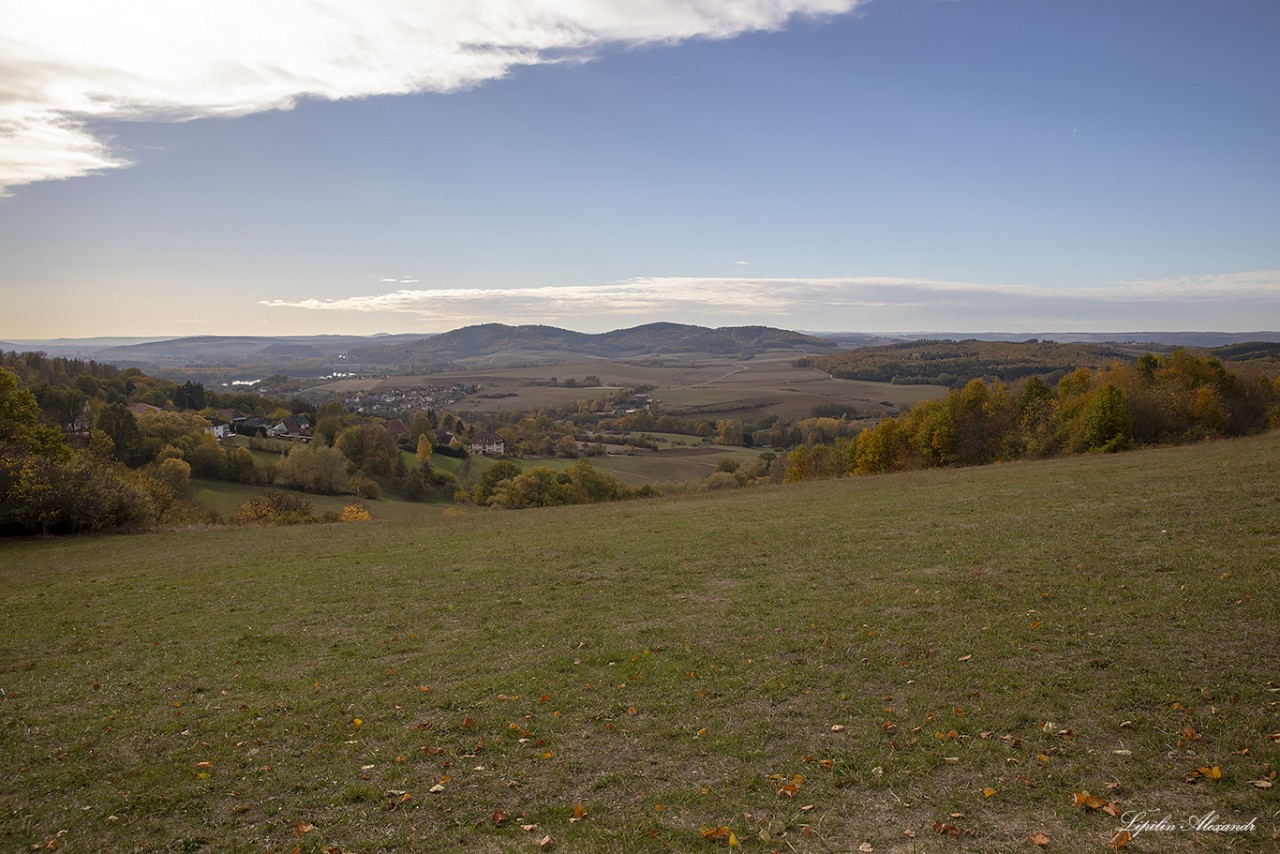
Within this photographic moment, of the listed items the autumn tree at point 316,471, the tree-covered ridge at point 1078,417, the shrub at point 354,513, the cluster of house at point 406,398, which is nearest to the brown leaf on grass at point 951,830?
the tree-covered ridge at point 1078,417

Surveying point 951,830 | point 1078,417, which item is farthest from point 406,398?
point 951,830

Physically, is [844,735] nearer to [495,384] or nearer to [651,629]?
[651,629]

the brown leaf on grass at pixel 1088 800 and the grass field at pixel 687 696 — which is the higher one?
the brown leaf on grass at pixel 1088 800

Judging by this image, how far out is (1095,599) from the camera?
12.8m

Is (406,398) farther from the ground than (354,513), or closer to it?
farther from the ground

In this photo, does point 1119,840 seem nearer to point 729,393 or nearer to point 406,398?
point 729,393

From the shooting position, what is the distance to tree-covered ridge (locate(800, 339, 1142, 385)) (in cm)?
10893

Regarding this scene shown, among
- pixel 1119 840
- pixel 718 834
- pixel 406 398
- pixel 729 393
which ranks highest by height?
pixel 1119 840

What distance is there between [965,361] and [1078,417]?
308 feet

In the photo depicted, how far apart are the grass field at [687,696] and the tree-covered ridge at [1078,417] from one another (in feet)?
93.4

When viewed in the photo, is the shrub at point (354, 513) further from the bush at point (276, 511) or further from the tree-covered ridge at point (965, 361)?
the tree-covered ridge at point (965, 361)

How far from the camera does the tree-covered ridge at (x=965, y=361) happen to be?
108925 mm

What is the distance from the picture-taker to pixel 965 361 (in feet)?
440

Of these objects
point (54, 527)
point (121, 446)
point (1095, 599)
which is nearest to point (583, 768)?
point (1095, 599)
